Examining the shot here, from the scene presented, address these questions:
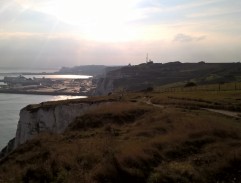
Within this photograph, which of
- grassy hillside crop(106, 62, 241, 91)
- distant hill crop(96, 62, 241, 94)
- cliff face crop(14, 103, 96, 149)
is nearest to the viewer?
cliff face crop(14, 103, 96, 149)

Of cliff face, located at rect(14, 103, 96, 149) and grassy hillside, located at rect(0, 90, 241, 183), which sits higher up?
grassy hillside, located at rect(0, 90, 241, 183)

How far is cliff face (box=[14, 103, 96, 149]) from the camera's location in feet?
119

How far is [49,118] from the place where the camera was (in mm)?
37156

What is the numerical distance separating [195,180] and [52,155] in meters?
6.08

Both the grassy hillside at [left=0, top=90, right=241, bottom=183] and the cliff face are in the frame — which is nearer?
the grassy hillside at [left=0, top=90, right=241, bottom=183]

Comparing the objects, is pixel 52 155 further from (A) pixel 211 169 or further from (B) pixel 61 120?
(B) pixel 61 120

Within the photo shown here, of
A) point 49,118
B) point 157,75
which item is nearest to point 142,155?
point 49,118

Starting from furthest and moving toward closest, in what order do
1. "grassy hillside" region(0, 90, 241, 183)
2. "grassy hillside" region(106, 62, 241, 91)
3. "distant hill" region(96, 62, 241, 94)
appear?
"distant hill" region(96, 62, 241, 94) → "grassy hillside" region(106, 62, 241, 91) → "grassy hillside" region(0, 90, 241, 183)

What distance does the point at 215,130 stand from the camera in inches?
646

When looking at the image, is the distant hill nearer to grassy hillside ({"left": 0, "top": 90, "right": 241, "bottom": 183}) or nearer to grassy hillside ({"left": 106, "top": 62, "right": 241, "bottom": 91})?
grassy hillside ({"left": 106, "top": 62, "right": 241, "bottom": 91})

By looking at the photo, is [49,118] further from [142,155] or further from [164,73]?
[164,73]

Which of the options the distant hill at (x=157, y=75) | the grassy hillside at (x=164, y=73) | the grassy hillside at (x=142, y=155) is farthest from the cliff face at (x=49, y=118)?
the distant hill at (x=157, y=75)

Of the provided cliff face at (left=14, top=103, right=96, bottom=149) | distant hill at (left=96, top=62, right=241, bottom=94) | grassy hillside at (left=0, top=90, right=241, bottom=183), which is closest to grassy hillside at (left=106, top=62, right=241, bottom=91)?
distant hill at (left=96, top=62, right=241, bottom=94)

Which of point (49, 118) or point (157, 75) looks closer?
point (49, 118)
